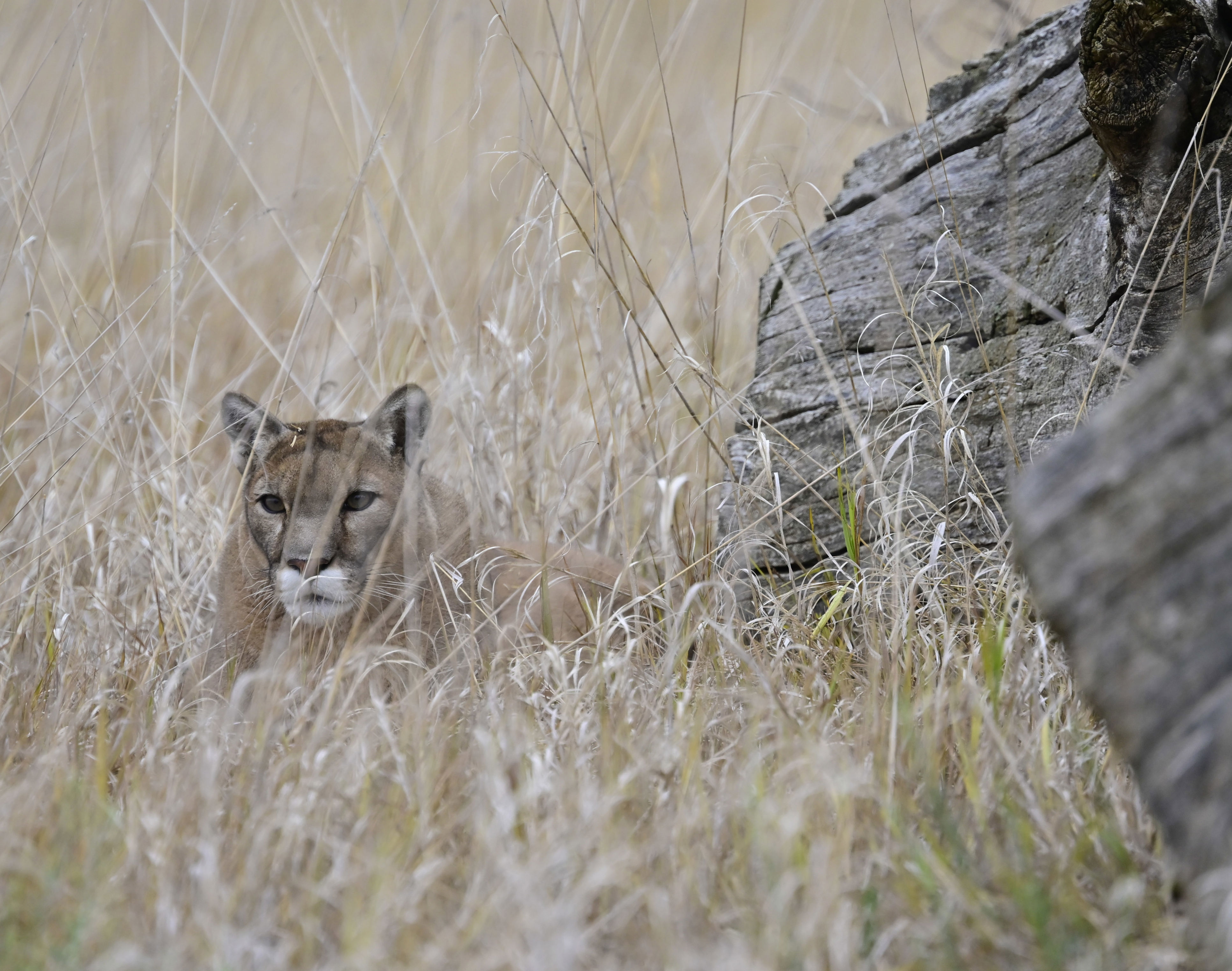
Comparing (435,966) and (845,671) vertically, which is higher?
(845,671)

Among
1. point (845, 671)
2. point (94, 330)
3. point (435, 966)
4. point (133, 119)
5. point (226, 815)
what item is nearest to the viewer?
point (435, 966)

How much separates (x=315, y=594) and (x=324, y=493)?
283 mm

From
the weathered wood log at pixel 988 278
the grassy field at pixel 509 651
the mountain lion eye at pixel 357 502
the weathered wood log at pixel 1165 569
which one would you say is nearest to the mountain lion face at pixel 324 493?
the mountain lion eye at pixel 357 502

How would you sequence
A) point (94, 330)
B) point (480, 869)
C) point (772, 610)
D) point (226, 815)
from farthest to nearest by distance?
1. point (94, 330)
2. point (772, 610)
3. point (226, 815)
4. point (480, 869)

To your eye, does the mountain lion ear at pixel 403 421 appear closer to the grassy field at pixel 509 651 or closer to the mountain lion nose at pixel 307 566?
the grassy field at pixel 509 651

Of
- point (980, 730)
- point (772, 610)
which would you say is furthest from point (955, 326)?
point (980, 730)

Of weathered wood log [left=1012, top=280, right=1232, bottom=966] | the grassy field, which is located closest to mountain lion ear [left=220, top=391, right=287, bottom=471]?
the grassy field

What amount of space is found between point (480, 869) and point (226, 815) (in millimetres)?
555

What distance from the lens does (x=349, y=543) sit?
9.62ft

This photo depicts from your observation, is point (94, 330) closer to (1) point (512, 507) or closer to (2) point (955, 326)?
(1) point (512, 507)

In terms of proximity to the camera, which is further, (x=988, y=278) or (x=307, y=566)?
(x=988, y=278)

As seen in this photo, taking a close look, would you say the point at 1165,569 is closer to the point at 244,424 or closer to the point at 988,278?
the point at 988,278

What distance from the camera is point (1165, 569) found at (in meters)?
1.34

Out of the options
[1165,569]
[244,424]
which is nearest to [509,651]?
[244,424]
